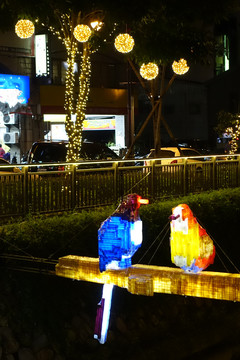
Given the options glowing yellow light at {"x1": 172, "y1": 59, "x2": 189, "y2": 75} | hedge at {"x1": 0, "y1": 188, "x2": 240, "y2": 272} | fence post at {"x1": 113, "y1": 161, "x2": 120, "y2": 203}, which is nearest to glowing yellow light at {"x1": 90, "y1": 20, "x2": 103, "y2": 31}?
glowing yellow light at {"x1": 172, "y1": 59, "x2": 189, "y2": 75}

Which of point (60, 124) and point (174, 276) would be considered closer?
point (174, 276)

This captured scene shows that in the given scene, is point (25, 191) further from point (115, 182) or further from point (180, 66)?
point (180, 66)

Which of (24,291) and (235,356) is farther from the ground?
(24,291)

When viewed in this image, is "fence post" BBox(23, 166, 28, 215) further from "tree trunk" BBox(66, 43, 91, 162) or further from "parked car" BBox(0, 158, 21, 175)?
"tree trunk" BBox(66, 43, 91, 162)

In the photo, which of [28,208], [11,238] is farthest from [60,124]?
[11,238]

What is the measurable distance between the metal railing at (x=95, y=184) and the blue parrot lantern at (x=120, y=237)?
10.2 feet

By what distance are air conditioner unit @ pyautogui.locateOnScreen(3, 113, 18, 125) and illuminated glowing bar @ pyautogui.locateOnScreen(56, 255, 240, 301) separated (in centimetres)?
2162

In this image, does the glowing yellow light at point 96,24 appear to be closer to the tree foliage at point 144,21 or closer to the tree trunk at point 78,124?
the tree foliage at point 144,21

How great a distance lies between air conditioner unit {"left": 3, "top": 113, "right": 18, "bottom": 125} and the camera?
27.2 meters

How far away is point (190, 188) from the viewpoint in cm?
1261

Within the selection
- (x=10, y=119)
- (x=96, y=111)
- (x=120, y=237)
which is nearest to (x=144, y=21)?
(x=120, y=237)

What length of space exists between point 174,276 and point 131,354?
2.11 metres

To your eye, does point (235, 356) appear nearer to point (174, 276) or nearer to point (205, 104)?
point (174, 276)

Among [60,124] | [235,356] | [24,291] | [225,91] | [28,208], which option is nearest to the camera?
[24,291]
